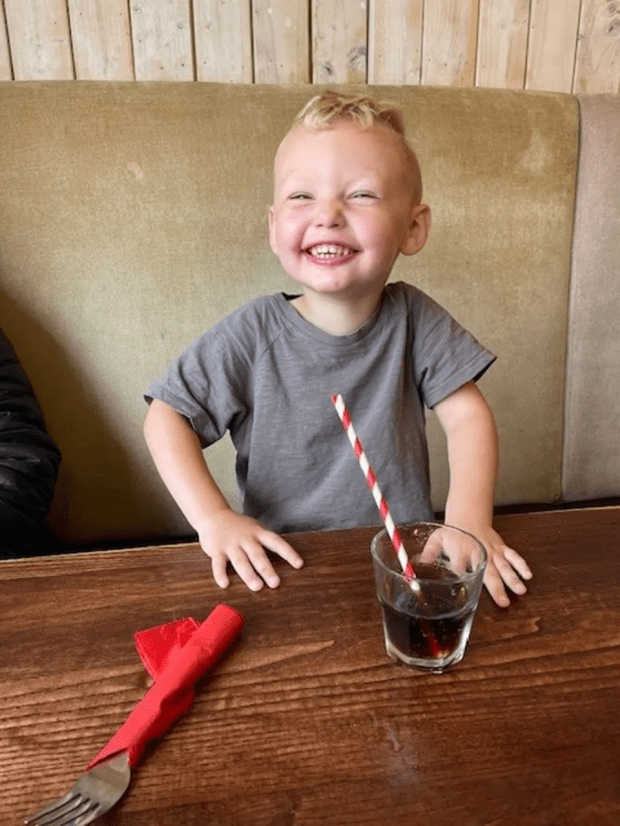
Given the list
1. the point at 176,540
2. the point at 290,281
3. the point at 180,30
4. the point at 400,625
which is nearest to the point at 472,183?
the point at 290,281

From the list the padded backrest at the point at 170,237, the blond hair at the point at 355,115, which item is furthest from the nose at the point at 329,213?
the padded backrest at the point at 170,237

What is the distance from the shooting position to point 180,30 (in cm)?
168

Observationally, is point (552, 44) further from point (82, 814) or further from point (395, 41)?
point (82, 814)

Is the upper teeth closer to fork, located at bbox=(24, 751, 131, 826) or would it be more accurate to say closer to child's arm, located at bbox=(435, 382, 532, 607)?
child's arm, located at bbox=(435, 382, 532, 607)

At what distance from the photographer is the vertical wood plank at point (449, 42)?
1.80 m

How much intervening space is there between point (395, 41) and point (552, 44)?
453mm

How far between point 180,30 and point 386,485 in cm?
125

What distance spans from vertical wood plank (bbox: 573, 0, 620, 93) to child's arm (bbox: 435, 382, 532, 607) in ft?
4.44

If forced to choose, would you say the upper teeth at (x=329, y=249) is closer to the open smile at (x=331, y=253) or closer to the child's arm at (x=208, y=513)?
the open smile at (x=331, y=253)

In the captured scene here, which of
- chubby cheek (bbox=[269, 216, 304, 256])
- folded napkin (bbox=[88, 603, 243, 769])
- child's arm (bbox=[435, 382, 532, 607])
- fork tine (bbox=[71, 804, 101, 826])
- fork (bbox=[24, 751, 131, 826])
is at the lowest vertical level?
child's arm (bbox=[435, 382, 532, 607])

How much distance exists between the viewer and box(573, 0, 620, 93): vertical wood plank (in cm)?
190

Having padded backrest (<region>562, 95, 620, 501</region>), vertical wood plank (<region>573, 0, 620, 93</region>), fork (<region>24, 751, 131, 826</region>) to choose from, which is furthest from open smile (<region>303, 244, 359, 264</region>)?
vertical wood plank (<region>573, 0, 620, 93</region>)

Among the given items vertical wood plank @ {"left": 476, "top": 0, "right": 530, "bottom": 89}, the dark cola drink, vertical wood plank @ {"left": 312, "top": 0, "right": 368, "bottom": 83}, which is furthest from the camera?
vertical wood plank @ {"left": 476, "top": 0, "right": 530, "bottom": 89}

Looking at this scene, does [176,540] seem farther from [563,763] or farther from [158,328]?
[563,763]
